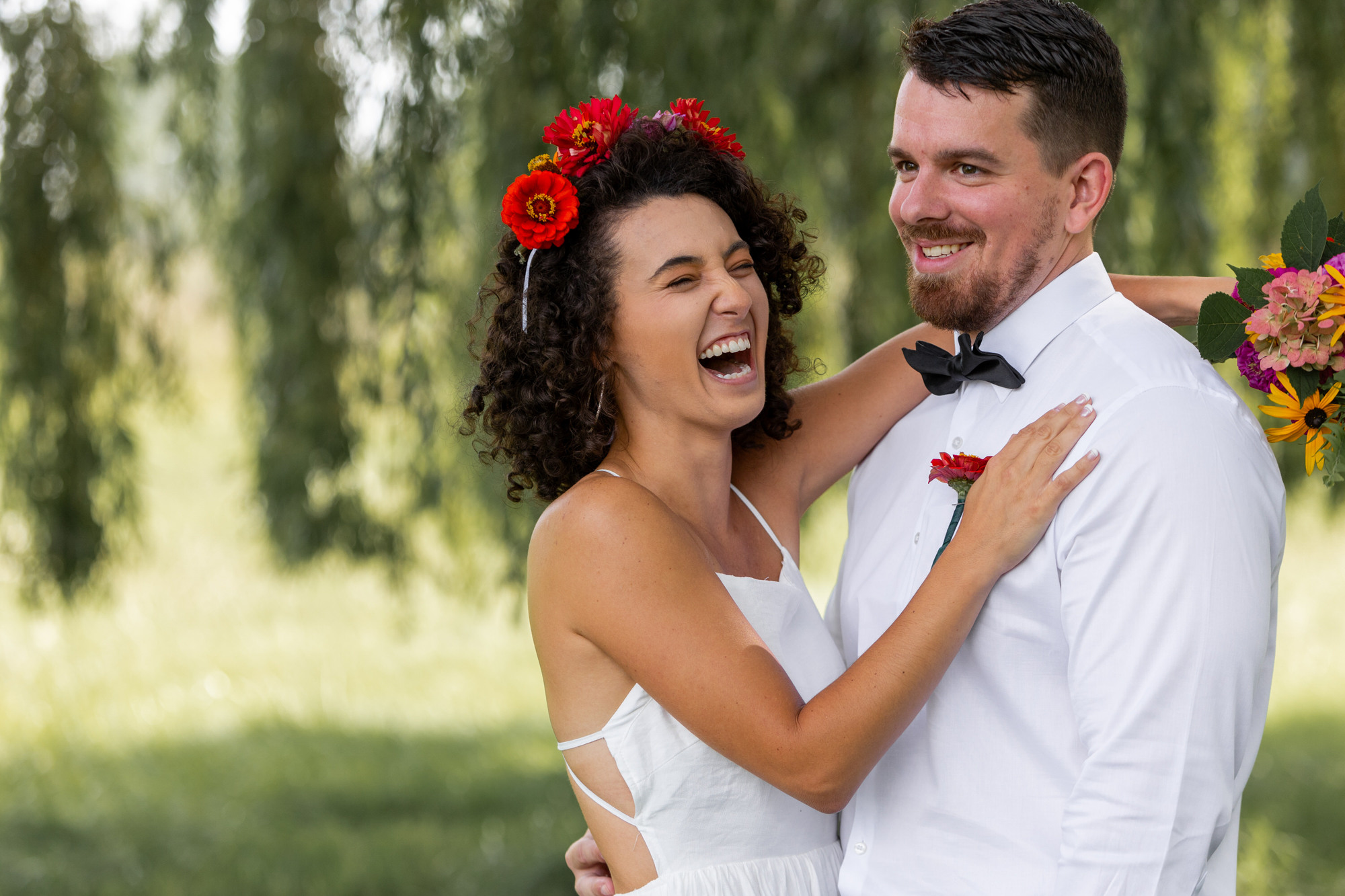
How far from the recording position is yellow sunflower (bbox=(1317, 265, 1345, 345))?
58.9 inches

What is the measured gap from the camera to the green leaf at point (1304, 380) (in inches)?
61.7

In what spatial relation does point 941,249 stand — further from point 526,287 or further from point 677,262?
point 526,287

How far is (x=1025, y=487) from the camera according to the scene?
1.57m

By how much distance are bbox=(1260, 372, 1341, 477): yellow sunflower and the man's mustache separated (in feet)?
1.39

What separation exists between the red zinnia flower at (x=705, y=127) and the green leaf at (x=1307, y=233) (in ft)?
2.88

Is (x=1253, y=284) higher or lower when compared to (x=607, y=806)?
higher

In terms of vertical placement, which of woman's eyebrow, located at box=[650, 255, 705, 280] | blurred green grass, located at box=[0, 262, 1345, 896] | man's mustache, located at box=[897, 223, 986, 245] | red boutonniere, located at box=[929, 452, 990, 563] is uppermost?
man's mustache, located at box=[897, 223, 986, 245]

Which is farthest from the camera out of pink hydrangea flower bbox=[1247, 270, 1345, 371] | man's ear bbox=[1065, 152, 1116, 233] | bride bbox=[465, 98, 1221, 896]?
man's ear bbox=[1065, 152, 1116, 233]

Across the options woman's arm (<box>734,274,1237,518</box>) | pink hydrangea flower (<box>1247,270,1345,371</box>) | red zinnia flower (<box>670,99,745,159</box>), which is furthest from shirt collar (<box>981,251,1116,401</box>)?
red zinnia flower (<box>670,99,745,159</box>)

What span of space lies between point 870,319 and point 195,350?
9.26 feet

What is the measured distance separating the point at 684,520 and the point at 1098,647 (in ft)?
2.39

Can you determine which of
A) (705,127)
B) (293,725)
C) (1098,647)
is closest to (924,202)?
(705,127)

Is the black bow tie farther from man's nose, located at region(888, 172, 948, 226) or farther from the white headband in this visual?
the white headband

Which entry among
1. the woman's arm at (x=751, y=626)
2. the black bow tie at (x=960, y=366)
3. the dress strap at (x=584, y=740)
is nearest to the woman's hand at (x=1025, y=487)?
the woman's arm at (x=751, y=626)
